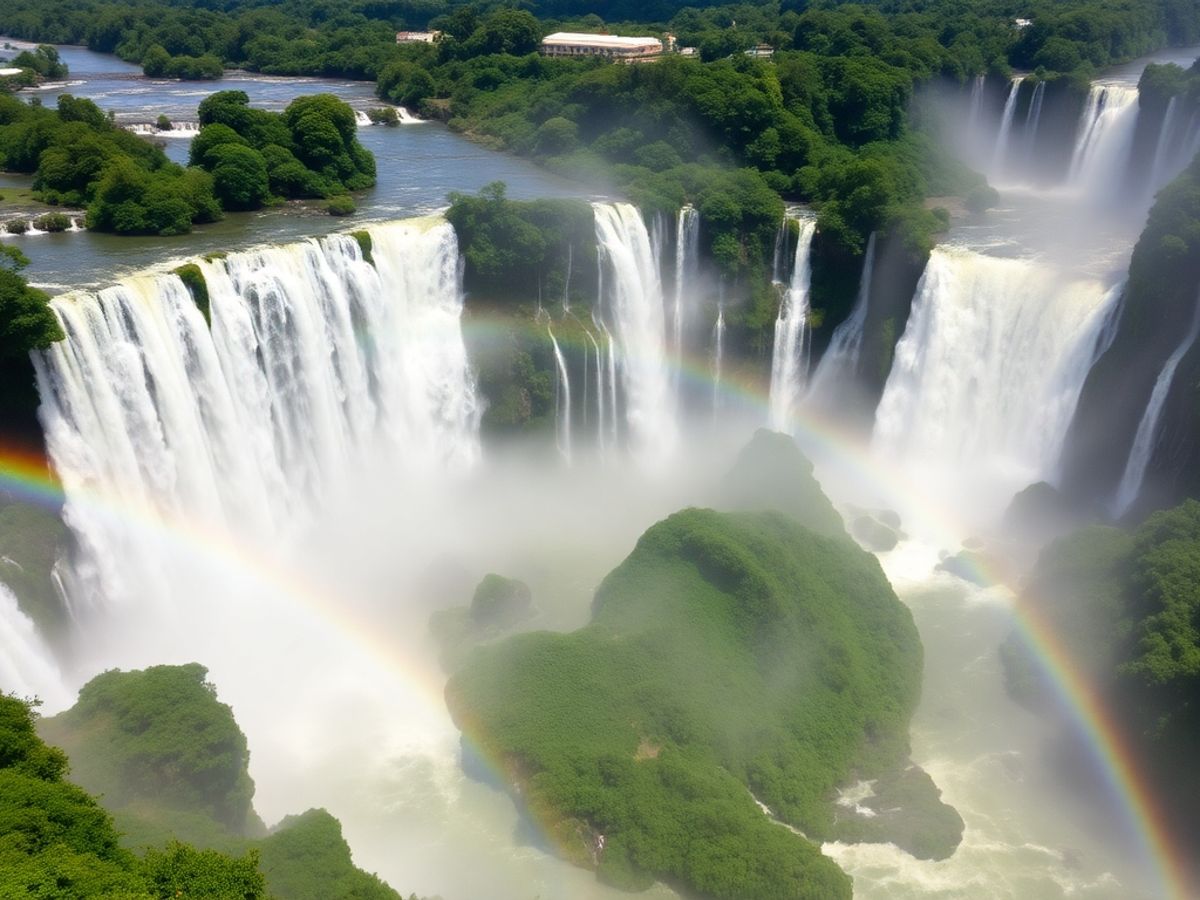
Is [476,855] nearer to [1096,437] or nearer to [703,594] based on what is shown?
[703,594]

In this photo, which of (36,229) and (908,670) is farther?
(36,229)

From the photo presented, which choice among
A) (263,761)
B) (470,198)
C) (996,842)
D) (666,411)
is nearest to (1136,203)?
(666,411)

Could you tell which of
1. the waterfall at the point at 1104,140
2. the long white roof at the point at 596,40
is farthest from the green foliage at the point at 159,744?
the long white roof at the point at 596,40

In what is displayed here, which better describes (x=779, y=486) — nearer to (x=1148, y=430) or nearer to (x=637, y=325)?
(x=637, y=325)

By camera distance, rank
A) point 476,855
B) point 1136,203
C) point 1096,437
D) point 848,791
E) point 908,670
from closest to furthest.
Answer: point 476,855 < point 848,791 < point 908,670 < point 1096,437 < point 1136,203

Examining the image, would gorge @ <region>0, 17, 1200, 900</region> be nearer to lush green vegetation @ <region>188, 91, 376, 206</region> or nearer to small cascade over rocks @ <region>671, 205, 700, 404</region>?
small cascade over rocks @ <region>671, 205, 700, 404</region>

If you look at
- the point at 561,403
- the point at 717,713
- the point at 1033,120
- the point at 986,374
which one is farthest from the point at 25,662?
the point at 1033,120

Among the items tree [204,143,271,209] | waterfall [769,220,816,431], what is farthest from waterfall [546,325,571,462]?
tree [204,143,271,209]
